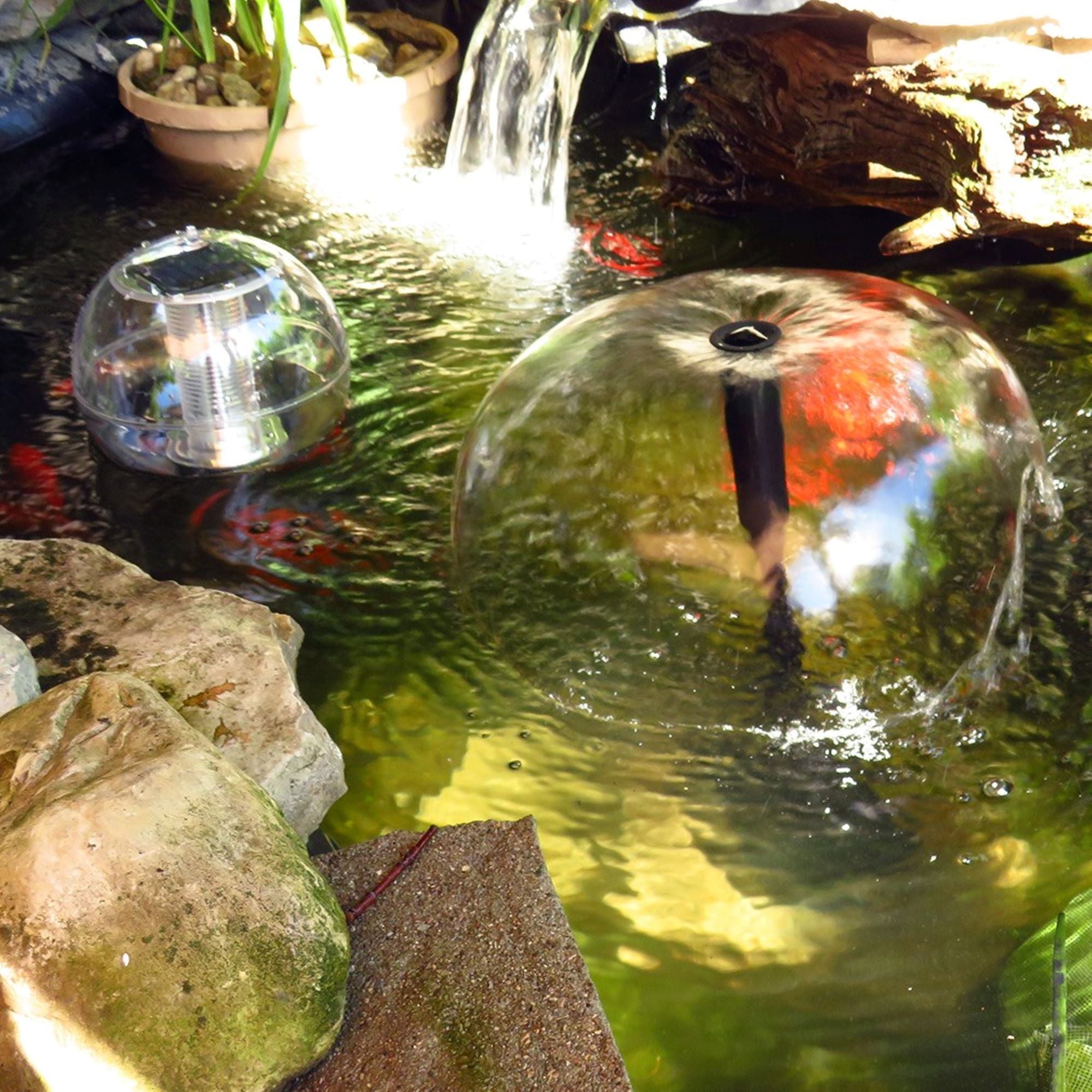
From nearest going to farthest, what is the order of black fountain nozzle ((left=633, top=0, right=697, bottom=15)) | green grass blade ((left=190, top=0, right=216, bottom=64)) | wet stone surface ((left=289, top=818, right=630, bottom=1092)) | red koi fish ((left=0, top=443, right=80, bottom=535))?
1. wet stone surface ((left=289, top=818, right=630, bottom=1092))
2. red koi fish ((left=0, top=443, right=80, bottom=535))
3. black fountain nozzle ((left=633, top=0, right=697, bottom=15))
4. green grass blade ((left=190, top=0, right=216, bottom=64))

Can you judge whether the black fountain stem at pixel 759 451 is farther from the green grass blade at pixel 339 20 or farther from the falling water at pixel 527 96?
the green grass blade at pixel 339 20

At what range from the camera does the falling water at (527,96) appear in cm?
480

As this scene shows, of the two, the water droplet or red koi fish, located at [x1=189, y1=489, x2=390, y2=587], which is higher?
red koi fish, located at [x1=189, y1=489, x2=390, y2=587]

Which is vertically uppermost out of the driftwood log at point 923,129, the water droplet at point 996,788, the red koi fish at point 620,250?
the driftwood log at point 923,129

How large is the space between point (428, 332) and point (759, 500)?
6.76 feet

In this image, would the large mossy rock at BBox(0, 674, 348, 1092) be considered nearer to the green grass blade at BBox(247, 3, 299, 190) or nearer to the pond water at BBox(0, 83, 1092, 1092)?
the pond water at BBox(0, 83, 1092, 1092)

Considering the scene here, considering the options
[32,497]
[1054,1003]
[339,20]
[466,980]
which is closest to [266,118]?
[339,20]

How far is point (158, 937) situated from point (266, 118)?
397 cm

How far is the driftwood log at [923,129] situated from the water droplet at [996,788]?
6.17ft

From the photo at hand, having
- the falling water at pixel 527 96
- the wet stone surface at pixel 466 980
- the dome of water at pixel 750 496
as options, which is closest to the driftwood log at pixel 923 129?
the falling water at pixel 527 96

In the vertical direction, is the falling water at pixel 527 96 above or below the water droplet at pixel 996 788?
above

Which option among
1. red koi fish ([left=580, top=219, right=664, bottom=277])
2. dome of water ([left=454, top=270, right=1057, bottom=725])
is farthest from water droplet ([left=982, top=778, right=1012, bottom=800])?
red koi fish ([left=580, top=219, right=664, bottom=277])

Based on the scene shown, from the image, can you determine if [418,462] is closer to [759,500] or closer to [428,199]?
[759,500]

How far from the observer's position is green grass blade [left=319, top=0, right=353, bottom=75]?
4.73 m
